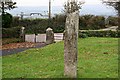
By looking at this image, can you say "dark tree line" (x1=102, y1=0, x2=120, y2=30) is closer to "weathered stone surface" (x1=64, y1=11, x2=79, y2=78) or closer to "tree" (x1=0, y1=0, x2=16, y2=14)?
"tree" (x1=0, y1=0, x2=16, y2=14)

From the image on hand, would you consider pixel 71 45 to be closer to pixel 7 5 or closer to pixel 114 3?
pixel 114 3

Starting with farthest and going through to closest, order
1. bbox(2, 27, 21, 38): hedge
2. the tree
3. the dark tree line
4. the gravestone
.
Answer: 1. the tree
2. the dark tree line
3. bbox(2, 27, 21, 38): hedge
4. the gravestone

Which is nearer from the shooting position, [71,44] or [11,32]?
[71,44]

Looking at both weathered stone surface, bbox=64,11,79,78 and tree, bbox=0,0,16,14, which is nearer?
weathered stone surface, bbox=64,11,79,78

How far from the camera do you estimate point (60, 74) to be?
8.95 m

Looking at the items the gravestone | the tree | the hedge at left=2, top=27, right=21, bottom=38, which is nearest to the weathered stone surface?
the gravestone

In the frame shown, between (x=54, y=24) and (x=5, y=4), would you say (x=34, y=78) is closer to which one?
(x=5, y=4)

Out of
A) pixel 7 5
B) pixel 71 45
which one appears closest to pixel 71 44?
pixel 71 45

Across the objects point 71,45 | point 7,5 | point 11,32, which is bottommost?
point 71,45

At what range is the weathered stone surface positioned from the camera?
8.56 meters

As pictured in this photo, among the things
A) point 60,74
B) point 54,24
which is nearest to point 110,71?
point 60,74

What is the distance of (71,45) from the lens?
337 inches

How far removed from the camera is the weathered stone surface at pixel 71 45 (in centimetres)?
856

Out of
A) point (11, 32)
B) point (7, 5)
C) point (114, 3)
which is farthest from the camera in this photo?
point (7, 5)
